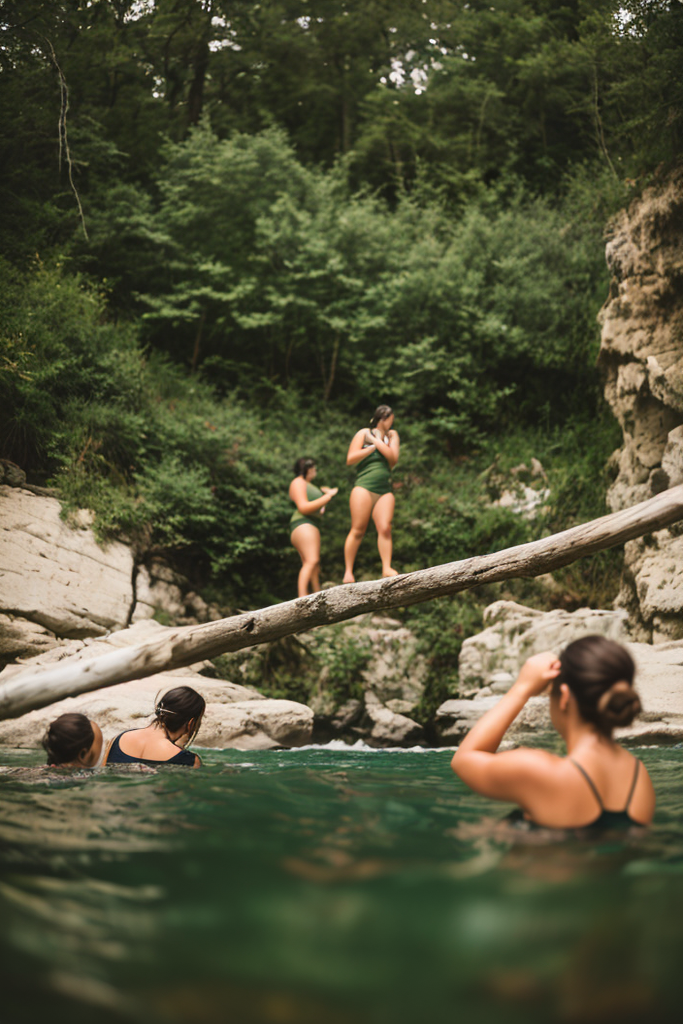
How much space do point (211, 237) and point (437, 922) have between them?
1589 cm

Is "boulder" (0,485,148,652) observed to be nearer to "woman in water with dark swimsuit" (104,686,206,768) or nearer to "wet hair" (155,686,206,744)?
"woman in water with dark swimsuit" (104,686,206,768)

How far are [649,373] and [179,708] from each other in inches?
339

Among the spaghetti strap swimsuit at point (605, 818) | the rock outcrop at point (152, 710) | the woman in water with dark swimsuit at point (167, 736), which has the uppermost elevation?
the spaghetti strap swimsuit at point (605, 818)

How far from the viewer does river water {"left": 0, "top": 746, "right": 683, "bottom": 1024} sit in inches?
65.2

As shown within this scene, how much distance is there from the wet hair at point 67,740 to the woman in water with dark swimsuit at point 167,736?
0.59ft

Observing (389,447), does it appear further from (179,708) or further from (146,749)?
(146,749)

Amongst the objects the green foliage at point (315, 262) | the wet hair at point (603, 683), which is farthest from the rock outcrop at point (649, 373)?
the wet hair at point (603, 683)

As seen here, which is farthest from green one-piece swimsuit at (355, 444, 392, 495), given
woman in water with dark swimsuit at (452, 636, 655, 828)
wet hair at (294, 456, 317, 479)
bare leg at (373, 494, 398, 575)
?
woman in water with dark swimsuit at (452, 636, 655, 828)

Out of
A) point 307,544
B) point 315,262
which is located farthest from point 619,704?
point 315,262

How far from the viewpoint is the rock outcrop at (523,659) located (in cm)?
753

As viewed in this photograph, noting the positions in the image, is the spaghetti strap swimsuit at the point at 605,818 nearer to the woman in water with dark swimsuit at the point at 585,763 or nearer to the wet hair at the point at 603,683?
the woman in water with dark swimsuit at the point at 585,763

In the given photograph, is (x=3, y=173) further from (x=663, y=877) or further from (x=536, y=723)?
(x=663, y=877)

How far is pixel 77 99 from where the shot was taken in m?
15.3

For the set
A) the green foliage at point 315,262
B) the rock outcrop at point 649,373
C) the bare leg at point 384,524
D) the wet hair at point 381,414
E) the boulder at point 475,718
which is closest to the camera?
the boulder at point 475,718
